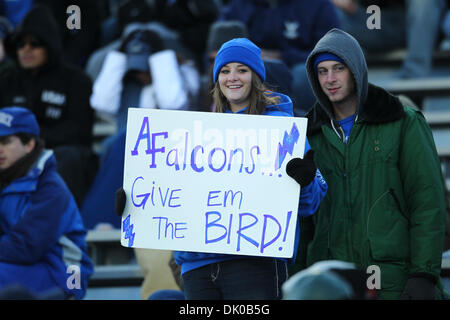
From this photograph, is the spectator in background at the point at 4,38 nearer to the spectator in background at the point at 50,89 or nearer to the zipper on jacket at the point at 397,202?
the spectator in background at the point at 50,89

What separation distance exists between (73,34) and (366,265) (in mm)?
5157

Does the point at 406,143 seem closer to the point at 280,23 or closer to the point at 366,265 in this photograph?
the point at 366,265

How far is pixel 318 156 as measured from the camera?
4.31m

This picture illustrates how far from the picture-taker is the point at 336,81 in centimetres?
424

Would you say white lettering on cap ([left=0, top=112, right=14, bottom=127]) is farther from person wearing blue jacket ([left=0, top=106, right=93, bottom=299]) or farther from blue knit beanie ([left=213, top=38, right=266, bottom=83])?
blue knit beanie ([left=213, top=38, right=266, bottom=83])

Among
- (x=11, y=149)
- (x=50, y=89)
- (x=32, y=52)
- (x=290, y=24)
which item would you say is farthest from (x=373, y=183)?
(x=32, y=52)

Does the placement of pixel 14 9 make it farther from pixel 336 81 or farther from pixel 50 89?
pixel 336 81

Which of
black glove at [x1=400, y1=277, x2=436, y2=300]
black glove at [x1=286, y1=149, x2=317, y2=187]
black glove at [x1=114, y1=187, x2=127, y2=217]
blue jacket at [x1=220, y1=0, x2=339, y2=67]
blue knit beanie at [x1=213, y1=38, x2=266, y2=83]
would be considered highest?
blue jacket at [x1=220, y1=0, x2=339, y2=67]

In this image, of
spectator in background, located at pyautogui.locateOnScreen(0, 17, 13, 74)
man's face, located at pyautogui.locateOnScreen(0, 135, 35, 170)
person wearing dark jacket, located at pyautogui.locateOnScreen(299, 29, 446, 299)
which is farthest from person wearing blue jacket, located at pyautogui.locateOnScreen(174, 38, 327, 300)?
spectator in background, located at pyautogui.locateOnScreen(0, 17, 13, 74)

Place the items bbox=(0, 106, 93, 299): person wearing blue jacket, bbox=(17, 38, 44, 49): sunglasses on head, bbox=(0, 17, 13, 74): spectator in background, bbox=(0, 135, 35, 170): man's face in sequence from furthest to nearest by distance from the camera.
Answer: bbox=(0, 17, 13, 74): spectator in background
bbox=(17, 38, 44, 49): sunglasses on head
bbox=(0, 135, 35, 170): man's face
bbox=(0, 106, 93, 299): person wearing blue jacket

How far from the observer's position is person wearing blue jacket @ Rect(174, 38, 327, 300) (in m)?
3.86

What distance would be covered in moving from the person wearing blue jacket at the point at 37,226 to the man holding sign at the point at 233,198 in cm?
127

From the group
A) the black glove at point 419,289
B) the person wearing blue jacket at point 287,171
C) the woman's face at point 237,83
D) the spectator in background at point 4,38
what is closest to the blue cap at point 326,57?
the person wearing blue jacket at point 287,171
